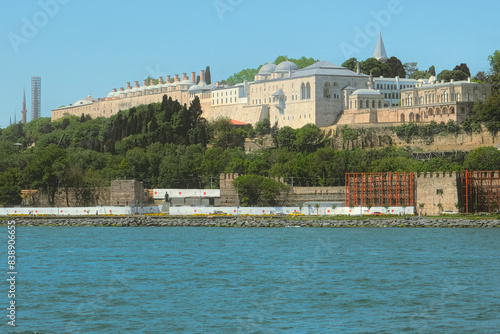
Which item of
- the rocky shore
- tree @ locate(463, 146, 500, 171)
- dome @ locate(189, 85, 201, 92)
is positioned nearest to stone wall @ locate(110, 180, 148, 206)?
the rocky shore

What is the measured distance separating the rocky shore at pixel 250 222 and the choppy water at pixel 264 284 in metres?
3.80

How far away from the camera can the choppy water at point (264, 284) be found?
74.4ft

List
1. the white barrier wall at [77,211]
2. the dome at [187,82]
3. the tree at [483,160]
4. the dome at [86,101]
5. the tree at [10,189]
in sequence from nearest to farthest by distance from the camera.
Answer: the tree at [483,160], the white barrier wall at [77,211], the tree at [10,189], the dome at [187,82], the dome at [86,101]

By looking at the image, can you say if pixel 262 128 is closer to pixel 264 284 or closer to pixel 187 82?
pixel 187 82

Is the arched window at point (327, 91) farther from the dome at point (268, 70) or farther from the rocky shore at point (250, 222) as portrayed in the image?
the rocky shore at point (250, 222)

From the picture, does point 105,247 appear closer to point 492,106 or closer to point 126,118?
point 492,106

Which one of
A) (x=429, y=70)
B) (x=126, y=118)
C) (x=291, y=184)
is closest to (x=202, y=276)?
(x=291, y=184)

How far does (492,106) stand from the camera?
6706 centimetres

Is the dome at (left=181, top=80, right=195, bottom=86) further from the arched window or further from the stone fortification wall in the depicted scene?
the arched window

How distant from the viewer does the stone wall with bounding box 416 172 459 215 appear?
5297cm

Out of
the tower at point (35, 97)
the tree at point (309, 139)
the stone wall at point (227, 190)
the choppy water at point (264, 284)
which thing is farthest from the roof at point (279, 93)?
the tower at point (35, 97)

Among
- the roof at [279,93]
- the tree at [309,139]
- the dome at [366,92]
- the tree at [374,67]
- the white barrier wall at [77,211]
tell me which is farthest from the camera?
the tree at [374,67]

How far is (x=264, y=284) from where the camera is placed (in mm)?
28719

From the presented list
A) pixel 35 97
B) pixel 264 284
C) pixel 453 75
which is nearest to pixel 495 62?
pixel 453 75
